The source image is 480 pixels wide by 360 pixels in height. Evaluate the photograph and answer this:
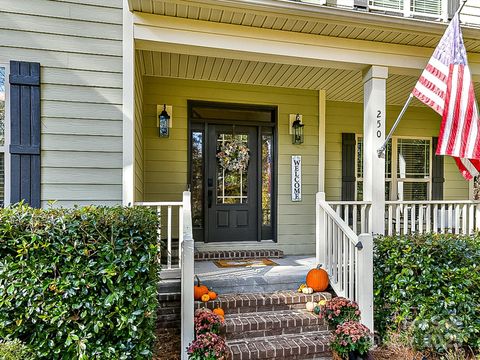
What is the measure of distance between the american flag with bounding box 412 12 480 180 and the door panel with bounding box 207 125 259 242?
269 centimetres

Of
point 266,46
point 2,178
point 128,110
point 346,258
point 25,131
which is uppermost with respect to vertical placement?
point 266,46

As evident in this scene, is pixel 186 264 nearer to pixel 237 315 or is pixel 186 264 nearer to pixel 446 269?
pixel 237 315

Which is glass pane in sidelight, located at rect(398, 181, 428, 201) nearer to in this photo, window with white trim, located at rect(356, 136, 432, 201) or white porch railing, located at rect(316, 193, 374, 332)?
window with white trim, located at rect(356, 136, 432, 201)

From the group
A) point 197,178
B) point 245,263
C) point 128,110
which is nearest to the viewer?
point 128,110

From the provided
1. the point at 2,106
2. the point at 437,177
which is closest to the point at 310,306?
the point at 2,106

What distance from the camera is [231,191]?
5.34 meters

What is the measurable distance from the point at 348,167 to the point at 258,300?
339 cm

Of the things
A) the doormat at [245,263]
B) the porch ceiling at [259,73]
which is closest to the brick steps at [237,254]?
the doormat at [245,263]

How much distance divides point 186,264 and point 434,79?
10.4 ft

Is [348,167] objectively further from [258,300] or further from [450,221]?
[258,300]

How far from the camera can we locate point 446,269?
10.5 feet

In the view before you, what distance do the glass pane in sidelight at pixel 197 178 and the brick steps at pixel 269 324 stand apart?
211 cm

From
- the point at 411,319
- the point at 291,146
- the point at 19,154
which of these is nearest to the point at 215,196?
the point at 291,146

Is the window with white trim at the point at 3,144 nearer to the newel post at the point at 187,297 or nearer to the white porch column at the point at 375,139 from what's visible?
the newel post at the point at 187,297
